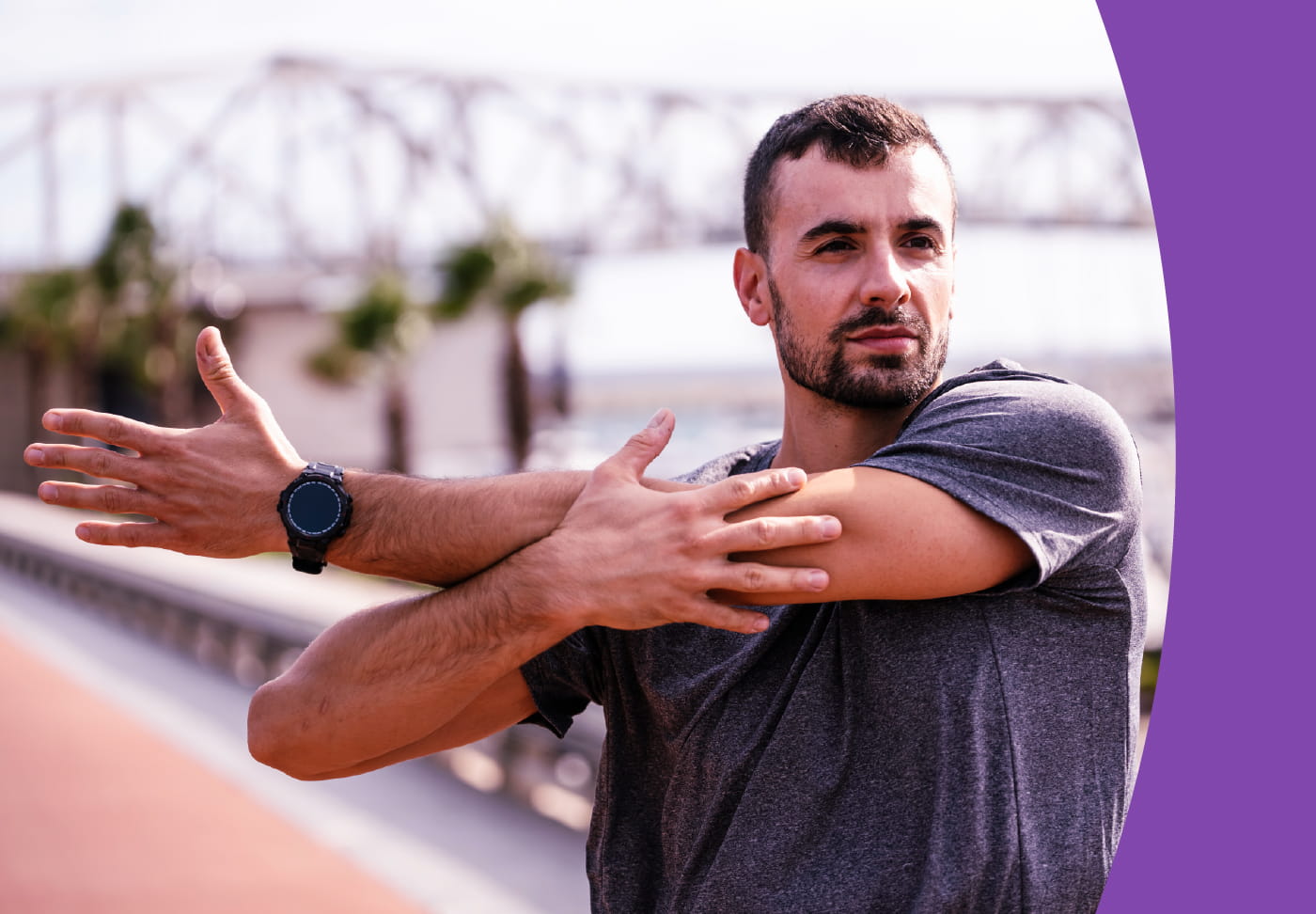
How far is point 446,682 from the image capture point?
7.00 ft

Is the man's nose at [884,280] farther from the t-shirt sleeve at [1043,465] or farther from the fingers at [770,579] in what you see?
the fingers at [770,579]

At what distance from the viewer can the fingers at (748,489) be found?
1964 millimetres

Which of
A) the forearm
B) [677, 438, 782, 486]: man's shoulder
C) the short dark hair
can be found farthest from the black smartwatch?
the short dark hair

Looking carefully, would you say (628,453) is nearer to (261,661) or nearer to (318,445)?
(261,661)

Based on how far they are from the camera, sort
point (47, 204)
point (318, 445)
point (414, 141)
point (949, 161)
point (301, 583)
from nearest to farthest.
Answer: point (949, 161)
point (301, 583)
point (318, 445)
point (47, 204)
point (414, 141)

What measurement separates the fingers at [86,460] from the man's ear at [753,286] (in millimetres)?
985

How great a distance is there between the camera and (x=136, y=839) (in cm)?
691

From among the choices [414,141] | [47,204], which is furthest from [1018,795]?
[414,141]

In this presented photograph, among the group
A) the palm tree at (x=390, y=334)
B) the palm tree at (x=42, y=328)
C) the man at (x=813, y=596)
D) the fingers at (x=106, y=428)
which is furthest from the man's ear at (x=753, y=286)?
the palm tree at (x=42, y=328)

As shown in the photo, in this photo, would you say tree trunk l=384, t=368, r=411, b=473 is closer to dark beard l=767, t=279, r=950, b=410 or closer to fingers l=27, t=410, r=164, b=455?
fingers l=27, t=410, r=164, b=455

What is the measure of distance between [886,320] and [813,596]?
431mm

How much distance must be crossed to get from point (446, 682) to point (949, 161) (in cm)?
109

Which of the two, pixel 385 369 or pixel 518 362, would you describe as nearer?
pixel 518 362

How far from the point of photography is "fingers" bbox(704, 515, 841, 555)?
191cm
